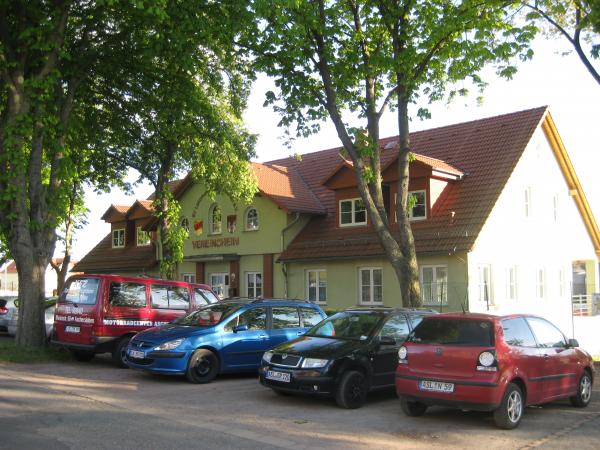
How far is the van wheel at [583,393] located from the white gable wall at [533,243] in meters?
11.1

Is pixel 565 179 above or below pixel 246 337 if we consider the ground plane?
above

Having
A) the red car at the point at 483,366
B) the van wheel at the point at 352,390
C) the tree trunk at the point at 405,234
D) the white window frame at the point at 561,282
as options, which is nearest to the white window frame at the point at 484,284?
the white window frame at the point at 561,282

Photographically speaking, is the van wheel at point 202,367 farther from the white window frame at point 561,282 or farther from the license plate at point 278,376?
the white window frame at point 561,282

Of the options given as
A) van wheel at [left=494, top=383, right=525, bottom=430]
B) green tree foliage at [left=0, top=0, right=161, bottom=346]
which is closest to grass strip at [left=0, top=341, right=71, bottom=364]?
green tree foliage at [left=0, top=0, right=161, bottom=346]

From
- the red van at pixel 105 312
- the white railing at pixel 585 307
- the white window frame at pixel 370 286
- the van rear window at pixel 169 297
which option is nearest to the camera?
the red van at pixel 105 312

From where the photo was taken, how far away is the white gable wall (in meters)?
23.1

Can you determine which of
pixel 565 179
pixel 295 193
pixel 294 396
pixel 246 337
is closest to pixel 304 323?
pixel 246 337

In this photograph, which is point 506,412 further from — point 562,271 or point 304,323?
point 562,271

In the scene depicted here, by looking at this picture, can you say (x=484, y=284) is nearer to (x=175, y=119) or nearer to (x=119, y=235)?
(x=175, y=119)

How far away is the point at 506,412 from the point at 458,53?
32.0ft

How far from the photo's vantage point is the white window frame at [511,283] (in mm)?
24172

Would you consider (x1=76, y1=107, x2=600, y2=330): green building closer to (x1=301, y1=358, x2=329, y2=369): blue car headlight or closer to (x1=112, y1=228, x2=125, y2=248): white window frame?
(x1=112, y1=228, x2=125, y2=248): white window frame

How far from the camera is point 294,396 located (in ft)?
37.2

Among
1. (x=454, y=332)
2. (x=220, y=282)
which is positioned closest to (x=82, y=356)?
(x=454, y=332)
